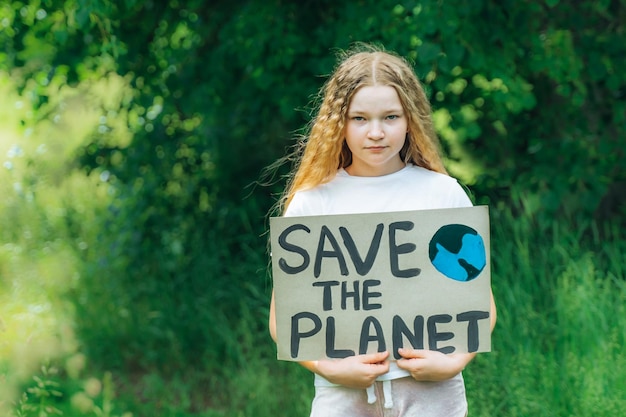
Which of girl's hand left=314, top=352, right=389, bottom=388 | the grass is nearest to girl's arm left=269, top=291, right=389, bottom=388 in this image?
girl's hand left=314, top=352, right=389, bottom=388

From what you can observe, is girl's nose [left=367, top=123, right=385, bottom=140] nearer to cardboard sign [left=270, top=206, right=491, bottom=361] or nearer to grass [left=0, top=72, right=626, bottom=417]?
cardboard sign [left=270, top=206, right=491, bottom=361]

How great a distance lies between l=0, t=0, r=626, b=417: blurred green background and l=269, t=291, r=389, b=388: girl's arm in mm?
1168

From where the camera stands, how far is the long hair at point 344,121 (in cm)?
208

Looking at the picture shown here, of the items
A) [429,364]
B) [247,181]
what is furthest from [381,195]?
[247,181]

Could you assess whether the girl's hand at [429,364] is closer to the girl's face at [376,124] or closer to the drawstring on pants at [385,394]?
the drawstring on pants at [385,394]

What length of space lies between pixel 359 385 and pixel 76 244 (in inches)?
151

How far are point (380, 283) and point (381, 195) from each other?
220mm

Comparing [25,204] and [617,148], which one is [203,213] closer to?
[25,204]

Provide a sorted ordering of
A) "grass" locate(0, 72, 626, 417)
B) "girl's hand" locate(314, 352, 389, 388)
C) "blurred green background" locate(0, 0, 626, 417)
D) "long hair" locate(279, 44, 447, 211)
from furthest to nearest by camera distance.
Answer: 1. "blurred green background" locate(0, 0, 626, 417)
2. "grass" locate(0, 72, 626, 417)
3. "long hair" locate(279, 44, 447, 211)
4. "girl's hand" locate(314, 352, 389, 388)

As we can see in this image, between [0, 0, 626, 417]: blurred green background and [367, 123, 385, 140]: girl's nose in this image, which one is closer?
[367, 123, 385, 140]: girl's nose

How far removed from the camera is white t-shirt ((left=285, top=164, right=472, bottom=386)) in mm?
2090

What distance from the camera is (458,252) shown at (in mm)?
2010

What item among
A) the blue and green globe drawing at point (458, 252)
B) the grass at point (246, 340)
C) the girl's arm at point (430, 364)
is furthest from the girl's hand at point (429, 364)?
the grass at point (246, 340)

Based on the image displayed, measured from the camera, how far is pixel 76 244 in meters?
5.44
